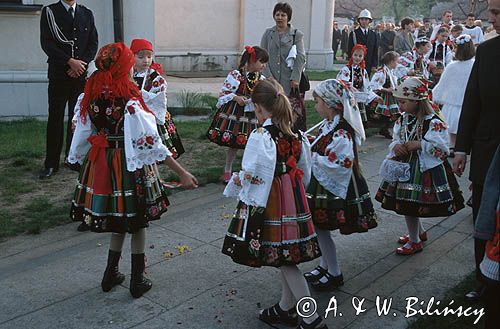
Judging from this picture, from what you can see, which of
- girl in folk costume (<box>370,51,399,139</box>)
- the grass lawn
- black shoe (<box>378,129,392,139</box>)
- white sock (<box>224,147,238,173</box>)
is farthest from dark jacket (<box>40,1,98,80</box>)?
black shoe (<box>378,129,392,139</box>)

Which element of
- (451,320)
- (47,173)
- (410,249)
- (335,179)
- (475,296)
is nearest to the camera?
(451,320)

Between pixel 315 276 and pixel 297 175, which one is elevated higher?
pixel 297 175

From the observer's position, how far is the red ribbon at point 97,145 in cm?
379

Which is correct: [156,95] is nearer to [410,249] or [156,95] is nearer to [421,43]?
[410,249]

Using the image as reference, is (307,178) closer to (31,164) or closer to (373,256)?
(373,256)

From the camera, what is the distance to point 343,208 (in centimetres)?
407

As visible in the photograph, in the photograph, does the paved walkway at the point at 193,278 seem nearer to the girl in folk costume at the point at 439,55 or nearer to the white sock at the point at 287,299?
the white sock at the point at 287,299

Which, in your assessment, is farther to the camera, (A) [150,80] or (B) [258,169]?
(A) [150,80]

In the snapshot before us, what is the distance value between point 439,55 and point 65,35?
731 centimetres

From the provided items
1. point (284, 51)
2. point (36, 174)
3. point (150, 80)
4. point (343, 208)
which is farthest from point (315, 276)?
point (284, 51)

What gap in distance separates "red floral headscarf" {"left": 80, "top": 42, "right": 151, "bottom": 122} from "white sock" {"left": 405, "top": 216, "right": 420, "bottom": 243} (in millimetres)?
2461

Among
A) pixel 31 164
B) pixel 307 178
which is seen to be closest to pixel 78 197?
pixel 307 178

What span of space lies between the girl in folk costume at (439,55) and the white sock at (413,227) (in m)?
6.71

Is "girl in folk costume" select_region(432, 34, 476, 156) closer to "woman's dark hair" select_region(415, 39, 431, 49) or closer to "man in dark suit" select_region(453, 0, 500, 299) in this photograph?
"woman's dark hair" select_region(415, 39, 431, 49)
